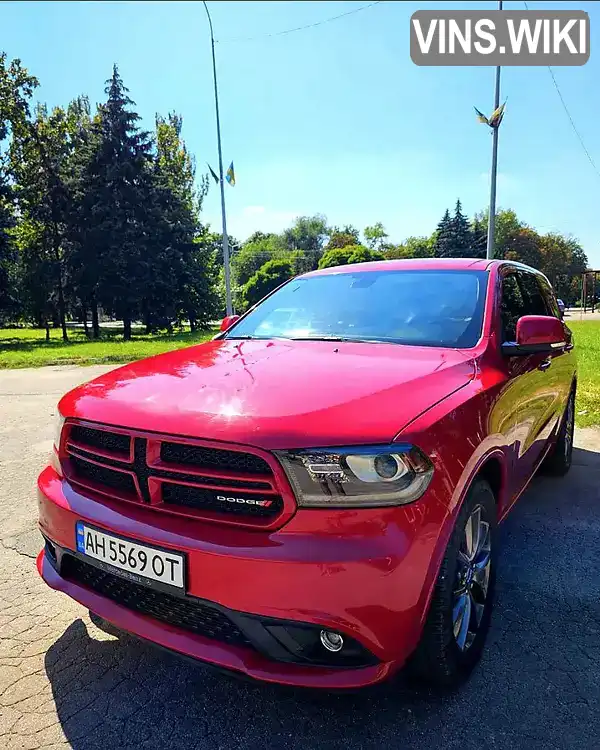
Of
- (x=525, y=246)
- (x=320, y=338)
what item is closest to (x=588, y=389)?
(x=320, y=338)

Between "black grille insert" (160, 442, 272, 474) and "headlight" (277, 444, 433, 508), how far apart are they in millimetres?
102

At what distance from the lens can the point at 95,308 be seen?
2900cm

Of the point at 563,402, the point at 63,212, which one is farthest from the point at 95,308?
the point at 563,402

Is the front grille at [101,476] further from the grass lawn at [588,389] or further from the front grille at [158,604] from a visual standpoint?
the grass lawn at [588,389]

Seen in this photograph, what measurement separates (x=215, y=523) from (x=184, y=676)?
90 centimetres

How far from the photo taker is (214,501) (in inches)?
72.9

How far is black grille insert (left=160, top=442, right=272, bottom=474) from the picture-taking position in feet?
5.83

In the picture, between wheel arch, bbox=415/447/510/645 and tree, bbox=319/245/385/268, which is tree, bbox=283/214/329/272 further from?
wheel arch, bbox=415/447/510/645

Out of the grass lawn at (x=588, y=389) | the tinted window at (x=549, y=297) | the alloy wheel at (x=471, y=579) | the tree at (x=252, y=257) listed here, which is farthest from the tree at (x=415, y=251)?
the alloy wheel at (x=471, y=579)

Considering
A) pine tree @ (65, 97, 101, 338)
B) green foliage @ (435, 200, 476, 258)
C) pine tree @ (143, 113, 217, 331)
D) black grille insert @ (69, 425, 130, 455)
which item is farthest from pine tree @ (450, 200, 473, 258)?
black grille insert @ (69, 425, 130, 455)

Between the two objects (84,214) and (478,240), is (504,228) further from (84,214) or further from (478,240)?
(84,214)

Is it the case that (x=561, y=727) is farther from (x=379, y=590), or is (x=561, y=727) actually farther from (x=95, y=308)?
(x=95, y=308)

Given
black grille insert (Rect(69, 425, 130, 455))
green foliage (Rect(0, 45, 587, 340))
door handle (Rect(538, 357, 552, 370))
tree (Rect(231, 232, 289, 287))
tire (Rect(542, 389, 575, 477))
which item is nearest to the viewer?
black grille insert (Rect(69, 425, 130, 455))

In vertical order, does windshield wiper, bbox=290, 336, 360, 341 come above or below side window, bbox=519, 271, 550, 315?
below
